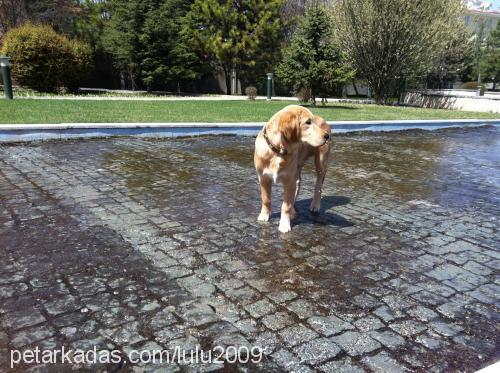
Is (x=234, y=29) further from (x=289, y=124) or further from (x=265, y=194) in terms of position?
(x=289, y=124)

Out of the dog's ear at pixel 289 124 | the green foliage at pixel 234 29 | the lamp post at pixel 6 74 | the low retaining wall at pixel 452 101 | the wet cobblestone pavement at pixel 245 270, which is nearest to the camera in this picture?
the wet cobblestone pavement at pixel 245 270

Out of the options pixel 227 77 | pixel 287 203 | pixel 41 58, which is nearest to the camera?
pixel 287 203

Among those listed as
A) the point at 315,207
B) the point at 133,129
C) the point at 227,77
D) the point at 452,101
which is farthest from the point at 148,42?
the point at 315,207

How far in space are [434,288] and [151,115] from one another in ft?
36.9

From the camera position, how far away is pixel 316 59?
67.2 ft

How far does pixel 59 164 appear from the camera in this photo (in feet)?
24.5

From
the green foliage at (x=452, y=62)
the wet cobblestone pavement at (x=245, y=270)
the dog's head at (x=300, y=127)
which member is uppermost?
the green foliage at (x=452, y=62)

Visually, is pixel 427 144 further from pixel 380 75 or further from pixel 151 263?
pixel 380 75

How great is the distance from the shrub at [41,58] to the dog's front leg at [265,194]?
70.4 feet

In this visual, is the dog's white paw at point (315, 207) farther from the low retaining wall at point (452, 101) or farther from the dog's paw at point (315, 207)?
the low retaining wall at point (452, 101)

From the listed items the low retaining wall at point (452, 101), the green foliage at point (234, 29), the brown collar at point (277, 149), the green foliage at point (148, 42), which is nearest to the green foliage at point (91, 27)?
the green foliage at point (148, 42)

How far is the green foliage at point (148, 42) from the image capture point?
1046 inches

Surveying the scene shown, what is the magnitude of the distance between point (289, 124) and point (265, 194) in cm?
100

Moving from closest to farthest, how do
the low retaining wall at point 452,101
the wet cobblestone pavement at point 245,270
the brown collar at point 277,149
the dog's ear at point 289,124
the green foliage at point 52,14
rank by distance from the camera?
the wet cobblestone pavement at point 245,270 → the dog's ear at point 289,124 → the brown collar at point 277,149 → the low retaining wall at point 452,101 → the green foliage at point 52,14
